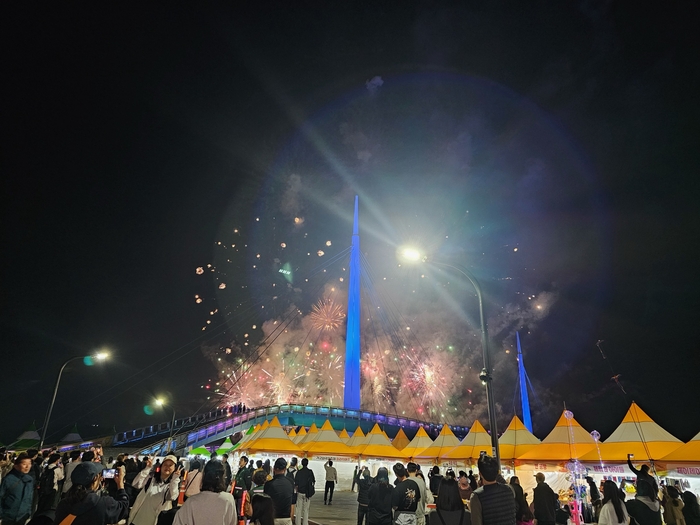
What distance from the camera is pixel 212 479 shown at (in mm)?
4086

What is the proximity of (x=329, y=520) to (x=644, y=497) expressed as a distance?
35.2 feet

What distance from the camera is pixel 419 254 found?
13.4 m

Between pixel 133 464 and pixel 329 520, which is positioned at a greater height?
pixel 133 464

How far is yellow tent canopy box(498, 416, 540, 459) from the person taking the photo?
18250 mm

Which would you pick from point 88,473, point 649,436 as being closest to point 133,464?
point 88,473

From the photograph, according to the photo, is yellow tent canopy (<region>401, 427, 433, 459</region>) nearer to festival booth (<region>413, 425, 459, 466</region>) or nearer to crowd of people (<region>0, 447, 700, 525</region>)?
festival booth (<region>413, 425, 459, 466</region>)

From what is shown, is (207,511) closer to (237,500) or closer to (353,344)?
(237,500)

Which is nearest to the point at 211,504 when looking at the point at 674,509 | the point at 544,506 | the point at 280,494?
the point at 280,494

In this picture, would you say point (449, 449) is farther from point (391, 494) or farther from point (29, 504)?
point (29, 504)

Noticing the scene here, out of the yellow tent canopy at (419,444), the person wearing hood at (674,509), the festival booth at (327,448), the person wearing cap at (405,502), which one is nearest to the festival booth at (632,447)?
the person wearing hood at (674,509)

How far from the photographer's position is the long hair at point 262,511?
229 inches

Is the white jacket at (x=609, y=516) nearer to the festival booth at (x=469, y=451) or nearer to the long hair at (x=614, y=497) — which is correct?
the long hair at (x=614, y=497)

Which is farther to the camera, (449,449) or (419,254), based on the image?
(449,449)

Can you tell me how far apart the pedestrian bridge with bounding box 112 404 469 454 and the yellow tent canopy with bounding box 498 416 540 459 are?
26094 mm
